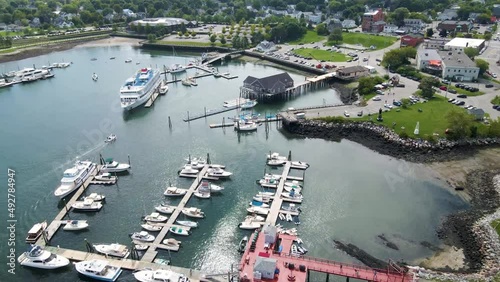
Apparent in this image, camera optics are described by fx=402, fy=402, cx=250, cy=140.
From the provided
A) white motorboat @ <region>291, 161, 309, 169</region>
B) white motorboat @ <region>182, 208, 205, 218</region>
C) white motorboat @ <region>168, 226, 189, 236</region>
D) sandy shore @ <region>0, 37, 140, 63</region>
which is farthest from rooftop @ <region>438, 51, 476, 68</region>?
sandy shore @ <region>0, 37, 140, 63</region>

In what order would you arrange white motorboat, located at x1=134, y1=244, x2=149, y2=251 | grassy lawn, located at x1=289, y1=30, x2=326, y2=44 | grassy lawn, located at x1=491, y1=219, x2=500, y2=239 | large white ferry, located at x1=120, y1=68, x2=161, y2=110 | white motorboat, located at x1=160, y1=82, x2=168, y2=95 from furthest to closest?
grassy lawn, located at x1=289, y1=30, x2=326, y2=44
white motorboat, located at x1=160, y1=82, x2=168, y2=95
large white ferry, located at x1=120, y1=68, x2=161, y2=110
grassy lawn, located at x1=491, y1=219, x2=500, y2=239
white motorboat, located at x1=134, y1=244, x2=149, y2=251

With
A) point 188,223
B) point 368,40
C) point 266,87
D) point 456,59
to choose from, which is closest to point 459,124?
point 456,59

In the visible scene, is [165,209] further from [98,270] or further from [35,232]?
[35,232]

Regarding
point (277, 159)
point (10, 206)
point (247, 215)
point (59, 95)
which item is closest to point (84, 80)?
point (59, 95)

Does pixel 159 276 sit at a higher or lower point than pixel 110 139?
lower

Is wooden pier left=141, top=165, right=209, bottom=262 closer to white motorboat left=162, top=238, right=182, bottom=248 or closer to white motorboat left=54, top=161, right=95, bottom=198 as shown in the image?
white motorboat left=162, top=238, right=182, bottom=248

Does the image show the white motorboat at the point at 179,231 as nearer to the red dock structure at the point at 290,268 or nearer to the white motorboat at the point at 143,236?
the white motorboat at the point at 143,236
